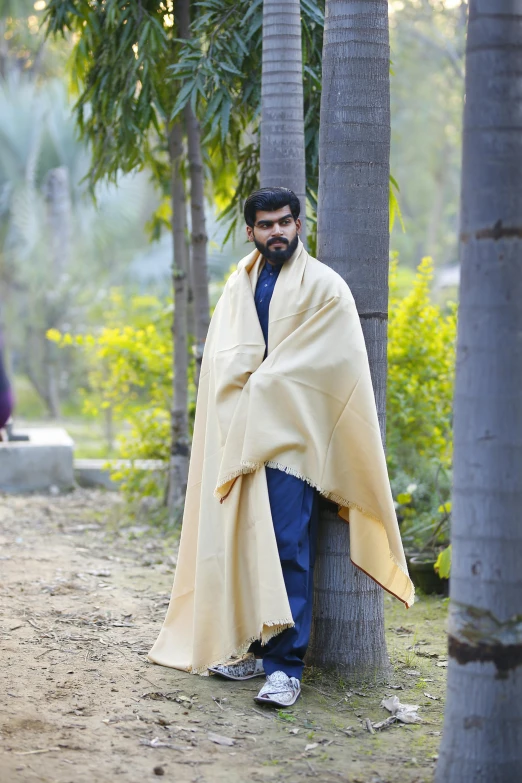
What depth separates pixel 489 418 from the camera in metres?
2.97

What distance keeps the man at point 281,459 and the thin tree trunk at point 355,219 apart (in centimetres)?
19

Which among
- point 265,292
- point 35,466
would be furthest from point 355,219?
point 35,466

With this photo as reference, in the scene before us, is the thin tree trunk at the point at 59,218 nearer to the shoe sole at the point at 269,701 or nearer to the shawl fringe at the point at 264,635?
the shawl fringe at the point at 264,635

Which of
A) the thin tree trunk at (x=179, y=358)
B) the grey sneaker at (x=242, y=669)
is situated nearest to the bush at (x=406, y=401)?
the thin tree trunk at (x=179, y=358)

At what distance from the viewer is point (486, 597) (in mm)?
3008

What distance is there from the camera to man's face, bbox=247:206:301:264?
4176 mm

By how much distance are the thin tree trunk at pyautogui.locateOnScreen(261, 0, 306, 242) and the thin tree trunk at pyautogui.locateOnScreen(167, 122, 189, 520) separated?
3251mm

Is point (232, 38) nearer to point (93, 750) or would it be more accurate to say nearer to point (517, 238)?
point (517, 238)

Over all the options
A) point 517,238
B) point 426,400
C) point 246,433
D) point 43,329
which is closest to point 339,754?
point 246,433

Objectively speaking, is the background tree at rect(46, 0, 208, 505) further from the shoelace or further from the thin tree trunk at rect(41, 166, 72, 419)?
the thin tree trunk at rect(41, 166, 72, 419)

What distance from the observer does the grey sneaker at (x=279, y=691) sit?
13.1 ft

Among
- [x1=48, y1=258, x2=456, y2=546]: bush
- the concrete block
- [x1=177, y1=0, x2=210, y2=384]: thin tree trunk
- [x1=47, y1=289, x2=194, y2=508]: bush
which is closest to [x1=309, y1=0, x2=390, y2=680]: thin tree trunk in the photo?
[x1=48, y1=258, x2=456, y2=546]: bush

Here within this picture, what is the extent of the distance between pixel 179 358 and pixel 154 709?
454 centimetres

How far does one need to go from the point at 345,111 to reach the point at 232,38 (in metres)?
1.74
